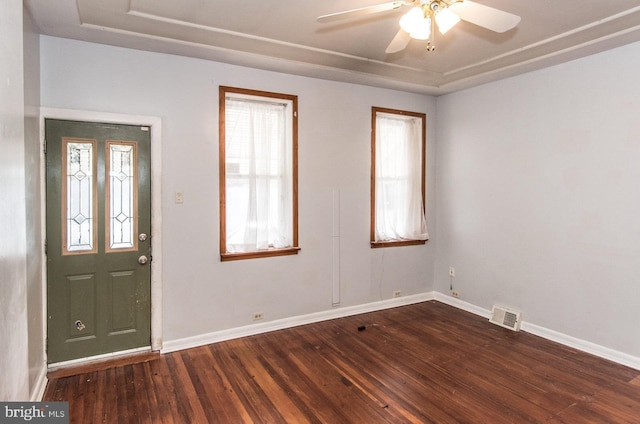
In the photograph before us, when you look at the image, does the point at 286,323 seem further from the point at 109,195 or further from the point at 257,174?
the point at 109,195

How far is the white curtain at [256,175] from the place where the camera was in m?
3.77

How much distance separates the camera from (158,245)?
3.41 metres

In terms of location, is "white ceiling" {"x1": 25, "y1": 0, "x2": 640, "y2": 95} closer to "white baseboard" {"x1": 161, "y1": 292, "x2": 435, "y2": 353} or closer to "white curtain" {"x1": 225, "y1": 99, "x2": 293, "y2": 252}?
"white curtain" {"x1": 225, "y1": 99, "x2": 293, "y2": 252}

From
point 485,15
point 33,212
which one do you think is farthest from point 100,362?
point 485,15

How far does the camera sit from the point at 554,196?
12.2 ft

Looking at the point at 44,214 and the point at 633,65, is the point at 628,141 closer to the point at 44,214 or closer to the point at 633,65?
the point at 633,65

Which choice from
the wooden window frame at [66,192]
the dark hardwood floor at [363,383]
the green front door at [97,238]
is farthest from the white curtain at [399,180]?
the wooden window frame at [66,192]

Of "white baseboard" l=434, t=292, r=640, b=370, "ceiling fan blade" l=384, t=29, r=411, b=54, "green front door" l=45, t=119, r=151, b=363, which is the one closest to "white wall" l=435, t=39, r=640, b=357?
"white baseboard" l=434, t=292, r=640, b=370

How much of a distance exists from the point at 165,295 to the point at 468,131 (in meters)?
3.90

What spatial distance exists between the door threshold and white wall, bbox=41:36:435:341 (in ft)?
0.80

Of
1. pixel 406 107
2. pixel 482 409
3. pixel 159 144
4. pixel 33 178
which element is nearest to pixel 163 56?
pixel 159 144

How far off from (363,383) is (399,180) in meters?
2.67

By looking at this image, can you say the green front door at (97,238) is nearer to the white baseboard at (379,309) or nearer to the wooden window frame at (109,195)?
the wooden window frame at (109,195)

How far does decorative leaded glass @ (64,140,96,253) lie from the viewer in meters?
3.10
